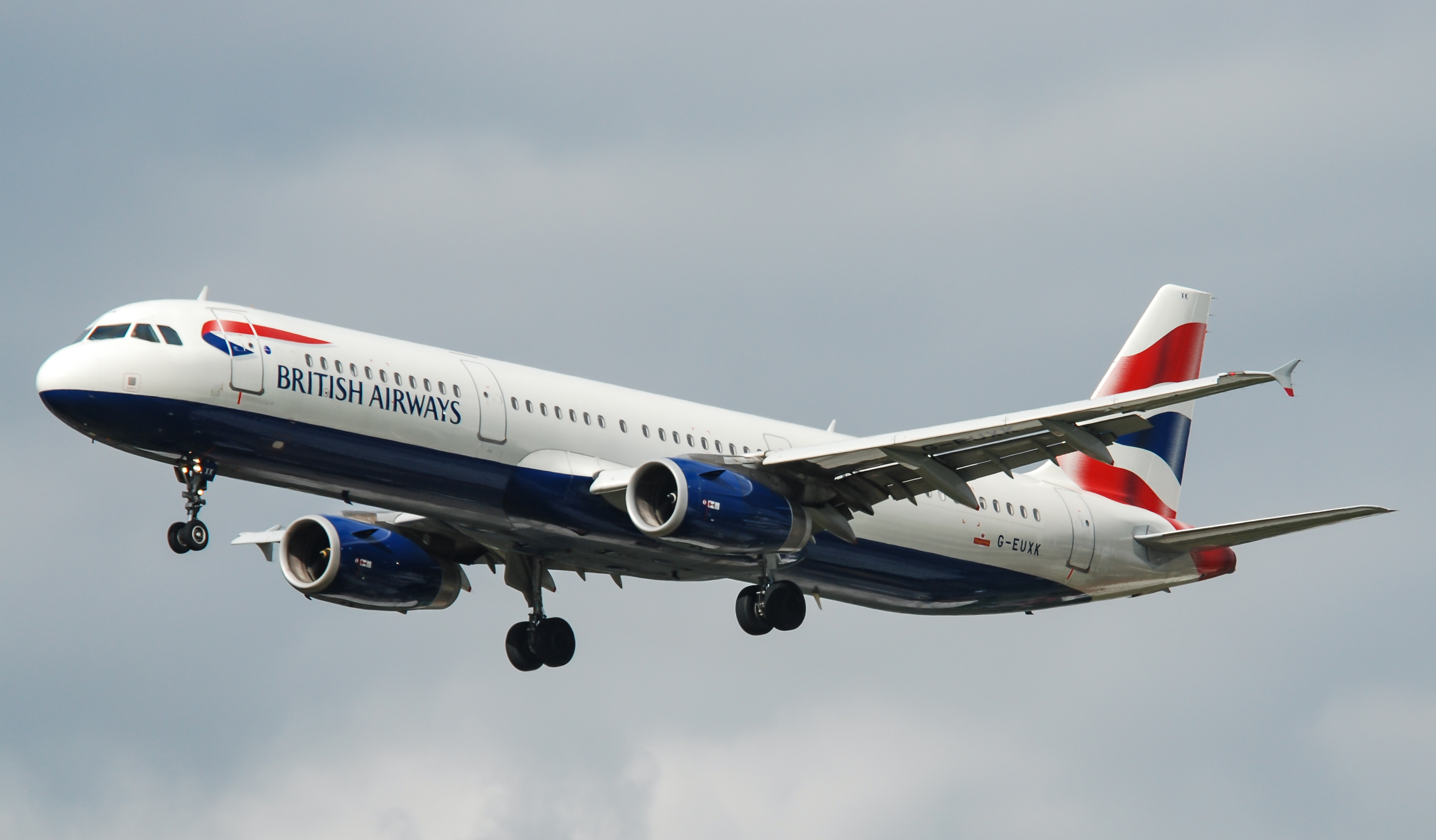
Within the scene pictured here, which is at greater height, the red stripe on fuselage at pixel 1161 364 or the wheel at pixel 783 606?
the red stripe on fuselage at pixel 1161 364

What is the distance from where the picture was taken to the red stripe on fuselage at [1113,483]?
4750 cm

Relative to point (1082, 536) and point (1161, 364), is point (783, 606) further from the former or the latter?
point (1161, 364)

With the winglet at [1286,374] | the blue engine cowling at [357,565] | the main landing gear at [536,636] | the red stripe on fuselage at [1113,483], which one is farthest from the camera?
the red stripe on fuselage at [1113,483]

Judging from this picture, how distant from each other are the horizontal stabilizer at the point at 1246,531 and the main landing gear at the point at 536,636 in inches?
543

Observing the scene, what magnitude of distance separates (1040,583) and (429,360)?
16.2 m

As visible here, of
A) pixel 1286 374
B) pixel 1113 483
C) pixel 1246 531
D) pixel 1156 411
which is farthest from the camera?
pixel 1156 411

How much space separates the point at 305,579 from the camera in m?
42.0

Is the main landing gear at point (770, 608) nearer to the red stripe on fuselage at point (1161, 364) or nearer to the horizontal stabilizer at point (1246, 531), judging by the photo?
the horizontal stabilizer at point (1246, 531)

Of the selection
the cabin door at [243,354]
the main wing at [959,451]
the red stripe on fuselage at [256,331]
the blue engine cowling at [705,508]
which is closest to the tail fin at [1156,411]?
the main wing at [959,451]

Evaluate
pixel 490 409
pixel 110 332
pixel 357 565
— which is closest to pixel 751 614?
pixel 490 409

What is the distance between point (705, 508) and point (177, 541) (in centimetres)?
954

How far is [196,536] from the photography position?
34.0 m

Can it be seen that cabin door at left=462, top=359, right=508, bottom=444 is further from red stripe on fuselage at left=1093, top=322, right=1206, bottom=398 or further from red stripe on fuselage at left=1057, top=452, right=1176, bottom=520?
red stripe on fuselage at left=1093, top=322, right=1206, bottom=398

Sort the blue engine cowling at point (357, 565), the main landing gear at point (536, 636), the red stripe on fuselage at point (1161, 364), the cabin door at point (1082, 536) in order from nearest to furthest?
the blue engine cowling at point (357, 565)
the main landing gear at point (536, 636)
the cabin door at point (1082, 536)
the red stripe on fuselage at point (1161, 364)
